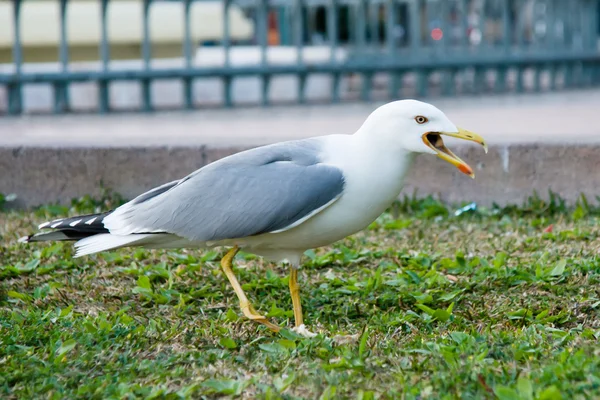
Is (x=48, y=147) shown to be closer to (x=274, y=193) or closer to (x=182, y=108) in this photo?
(x=274, y=193)

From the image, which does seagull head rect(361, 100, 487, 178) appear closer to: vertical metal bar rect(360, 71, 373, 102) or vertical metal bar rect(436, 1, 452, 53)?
vertical metal bar rect(360, 71, 373, 102)

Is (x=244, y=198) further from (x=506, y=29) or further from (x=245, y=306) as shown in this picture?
(x=506, y=29)

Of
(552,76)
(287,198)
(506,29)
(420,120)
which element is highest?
(420,120)

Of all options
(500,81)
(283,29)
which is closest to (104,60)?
(283,29)

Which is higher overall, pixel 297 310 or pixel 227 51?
pixel 227 51

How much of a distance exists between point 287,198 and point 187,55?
6.69 metres

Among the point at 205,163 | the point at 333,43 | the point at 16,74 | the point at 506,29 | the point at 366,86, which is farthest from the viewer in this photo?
the point at 506,29

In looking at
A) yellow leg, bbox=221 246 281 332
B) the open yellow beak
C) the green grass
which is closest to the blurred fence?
the green grass

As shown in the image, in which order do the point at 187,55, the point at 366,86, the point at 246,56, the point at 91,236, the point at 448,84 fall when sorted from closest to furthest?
the point at 91,236, the point at 187,55, the point at 366,86, the point at 448,84, the point at 246,56

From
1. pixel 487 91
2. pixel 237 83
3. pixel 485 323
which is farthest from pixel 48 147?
pixel 487 91

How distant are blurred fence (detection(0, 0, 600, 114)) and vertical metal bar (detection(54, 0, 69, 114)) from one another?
1 cm

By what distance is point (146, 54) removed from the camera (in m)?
10.2

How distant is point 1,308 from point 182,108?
634 cm

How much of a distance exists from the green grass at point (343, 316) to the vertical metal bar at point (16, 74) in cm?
356
